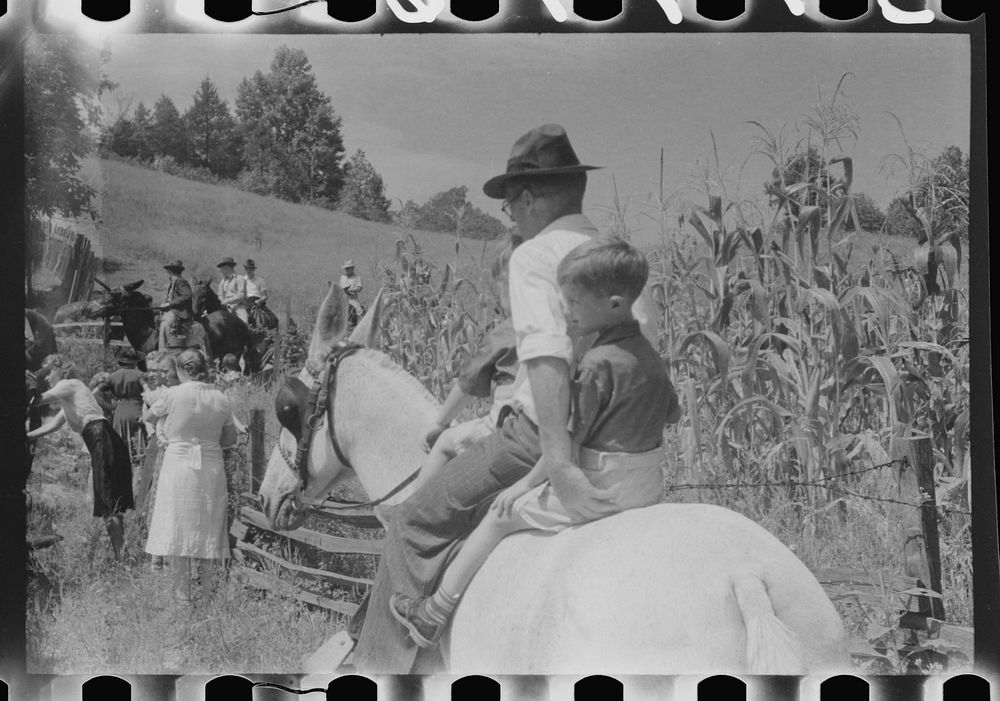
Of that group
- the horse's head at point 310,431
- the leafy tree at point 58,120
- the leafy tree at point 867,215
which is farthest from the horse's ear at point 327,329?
Answer: the leafy tree at point 867,215

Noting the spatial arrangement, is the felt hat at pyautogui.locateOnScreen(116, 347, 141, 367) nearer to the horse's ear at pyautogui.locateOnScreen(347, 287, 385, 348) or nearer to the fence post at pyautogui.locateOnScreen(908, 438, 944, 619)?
the horse's ear at pyautogui.locateOnScreen(347, 287, 385, 348)

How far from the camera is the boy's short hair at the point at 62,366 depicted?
5055 millimetres

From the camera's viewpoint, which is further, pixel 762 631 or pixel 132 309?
pixel 132 309

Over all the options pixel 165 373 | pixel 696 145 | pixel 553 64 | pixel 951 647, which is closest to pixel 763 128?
pixel 696 145

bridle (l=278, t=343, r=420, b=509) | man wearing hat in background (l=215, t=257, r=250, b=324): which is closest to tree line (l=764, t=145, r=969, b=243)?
bridle (l=278, t=343, r=420, b=509)

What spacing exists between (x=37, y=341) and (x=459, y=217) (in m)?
2.18

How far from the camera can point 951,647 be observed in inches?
197

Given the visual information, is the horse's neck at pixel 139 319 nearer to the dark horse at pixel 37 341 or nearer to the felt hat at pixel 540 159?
the dark horse at pixel 37 341

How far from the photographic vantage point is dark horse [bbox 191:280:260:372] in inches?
196

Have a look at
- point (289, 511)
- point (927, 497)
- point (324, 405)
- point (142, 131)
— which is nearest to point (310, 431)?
point (324, 405)

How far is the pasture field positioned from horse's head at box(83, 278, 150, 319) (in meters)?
0.06

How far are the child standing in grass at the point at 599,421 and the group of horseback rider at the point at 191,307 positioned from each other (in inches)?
57.8

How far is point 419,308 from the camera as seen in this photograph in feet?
16.2

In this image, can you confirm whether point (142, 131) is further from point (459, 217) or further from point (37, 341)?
point (459, 217)
